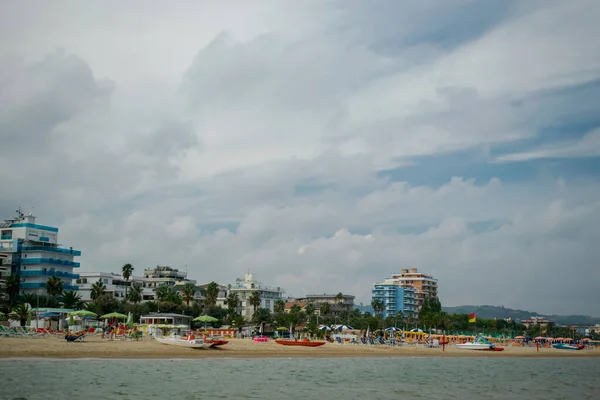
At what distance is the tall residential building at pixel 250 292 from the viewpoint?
460 feet

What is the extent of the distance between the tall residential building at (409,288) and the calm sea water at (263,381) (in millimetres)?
117985

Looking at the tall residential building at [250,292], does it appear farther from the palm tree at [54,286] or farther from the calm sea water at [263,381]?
the calm sea water at [263,381]

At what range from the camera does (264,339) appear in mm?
74812

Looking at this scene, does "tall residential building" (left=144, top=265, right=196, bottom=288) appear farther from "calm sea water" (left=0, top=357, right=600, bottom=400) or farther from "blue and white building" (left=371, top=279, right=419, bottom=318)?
"calm sea water" (left=0, top=357, right=600, bottom=400)

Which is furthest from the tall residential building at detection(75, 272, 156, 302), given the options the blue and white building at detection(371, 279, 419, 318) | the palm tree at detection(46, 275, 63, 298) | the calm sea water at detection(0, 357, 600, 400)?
the blue and white building at detection(371, 279, 419, 318)

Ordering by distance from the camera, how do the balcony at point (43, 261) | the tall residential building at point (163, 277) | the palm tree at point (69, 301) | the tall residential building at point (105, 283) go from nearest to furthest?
the palm tree at point (69, 301), the balcony at point (43, 261), the tall residential building at point (105, 283), the tall residential building at point (163, 277)

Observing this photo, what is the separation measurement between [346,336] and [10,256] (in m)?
52.5

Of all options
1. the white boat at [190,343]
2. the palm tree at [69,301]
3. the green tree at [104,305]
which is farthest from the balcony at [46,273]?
the white boat at [190,343]

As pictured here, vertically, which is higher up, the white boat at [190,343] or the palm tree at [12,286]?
the palm tree at [12,286]

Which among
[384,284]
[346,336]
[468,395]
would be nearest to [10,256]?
[346,336]

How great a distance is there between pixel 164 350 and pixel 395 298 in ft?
409

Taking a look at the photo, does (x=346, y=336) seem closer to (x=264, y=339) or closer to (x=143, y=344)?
(x=264, y=339)

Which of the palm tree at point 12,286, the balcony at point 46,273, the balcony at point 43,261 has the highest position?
the balcony at point 43,261

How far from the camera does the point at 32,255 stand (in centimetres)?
9619
